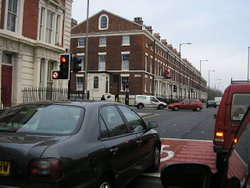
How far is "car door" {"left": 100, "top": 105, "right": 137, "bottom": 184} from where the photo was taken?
15.3ft

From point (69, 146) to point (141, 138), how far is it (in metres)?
A: 2.38

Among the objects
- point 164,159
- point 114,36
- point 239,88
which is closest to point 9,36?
point 164,159

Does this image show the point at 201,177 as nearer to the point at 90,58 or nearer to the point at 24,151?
the point at 24,151

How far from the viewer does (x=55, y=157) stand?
3590 mm

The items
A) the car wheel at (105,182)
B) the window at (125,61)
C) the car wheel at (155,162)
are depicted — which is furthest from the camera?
the window at (125,61)

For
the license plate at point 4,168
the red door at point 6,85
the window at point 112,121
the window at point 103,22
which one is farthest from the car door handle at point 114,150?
the window at point 103,22

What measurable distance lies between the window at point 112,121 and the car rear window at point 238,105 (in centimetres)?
272

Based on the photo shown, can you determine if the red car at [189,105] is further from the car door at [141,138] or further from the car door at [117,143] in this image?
the car door at [117,143]

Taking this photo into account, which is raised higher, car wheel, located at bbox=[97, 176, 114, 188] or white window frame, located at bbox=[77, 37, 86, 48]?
white window frame, located at bbox=[77, 37, 86, 48]

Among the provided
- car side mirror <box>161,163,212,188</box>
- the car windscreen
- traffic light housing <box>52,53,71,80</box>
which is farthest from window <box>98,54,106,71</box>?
car side mirror <box>161,163,212,188</box>

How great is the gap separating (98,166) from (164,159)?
4978 mm

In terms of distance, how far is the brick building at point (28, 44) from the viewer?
64.8ft

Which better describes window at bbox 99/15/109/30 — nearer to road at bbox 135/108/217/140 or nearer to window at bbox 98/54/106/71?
window at bbox 98/54/106/71

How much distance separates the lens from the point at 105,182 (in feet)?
14.6
